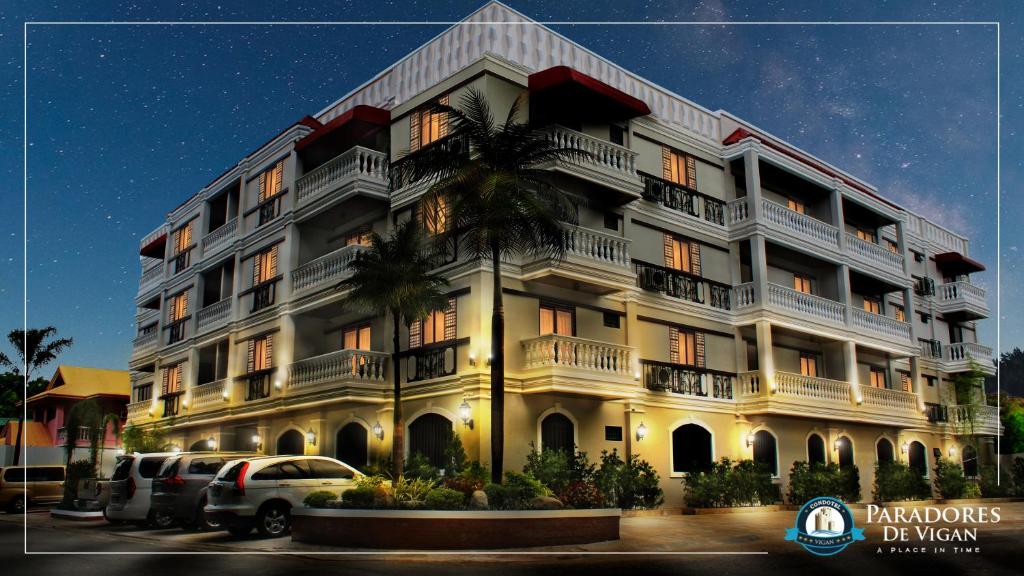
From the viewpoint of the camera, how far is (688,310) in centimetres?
2797

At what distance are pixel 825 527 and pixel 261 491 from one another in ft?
36.3

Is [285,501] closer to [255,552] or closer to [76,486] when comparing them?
[255,552]

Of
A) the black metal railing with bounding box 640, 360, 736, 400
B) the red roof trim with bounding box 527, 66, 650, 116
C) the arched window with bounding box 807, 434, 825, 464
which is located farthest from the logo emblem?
the arched window with bounding box 807, 434, 825, 464

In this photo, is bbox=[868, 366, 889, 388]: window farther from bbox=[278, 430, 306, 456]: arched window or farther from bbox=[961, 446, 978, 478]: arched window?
bbox=[278, 430, 306, 456]: arched window

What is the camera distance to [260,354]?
1216 inches

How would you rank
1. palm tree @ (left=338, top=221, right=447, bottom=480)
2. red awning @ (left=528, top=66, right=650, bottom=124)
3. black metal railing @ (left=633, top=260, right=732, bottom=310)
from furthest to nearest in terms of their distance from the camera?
1. black metal railing @ (left=633, top=260, right=732, bottom=310)
2. red awning @ (left=528, top=66, right=650, bottom=124)
3. palm tree @ (left=338, top=221, right=447, bottom=480)

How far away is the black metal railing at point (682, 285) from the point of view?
2683 centimetres

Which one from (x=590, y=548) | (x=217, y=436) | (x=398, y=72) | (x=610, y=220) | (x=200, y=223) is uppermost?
(x=398, y=72)

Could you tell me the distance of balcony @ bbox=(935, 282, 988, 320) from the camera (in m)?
41.4

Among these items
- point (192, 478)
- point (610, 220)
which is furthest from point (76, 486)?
point (610, 220)

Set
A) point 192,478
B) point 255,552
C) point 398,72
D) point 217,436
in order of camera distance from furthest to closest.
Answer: point 217,436 < point 398,72 < point 192,478 < point 255,552

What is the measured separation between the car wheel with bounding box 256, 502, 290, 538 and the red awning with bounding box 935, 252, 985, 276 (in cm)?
3575

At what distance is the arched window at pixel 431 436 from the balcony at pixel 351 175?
7.18 m

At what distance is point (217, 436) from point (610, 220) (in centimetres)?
1719
